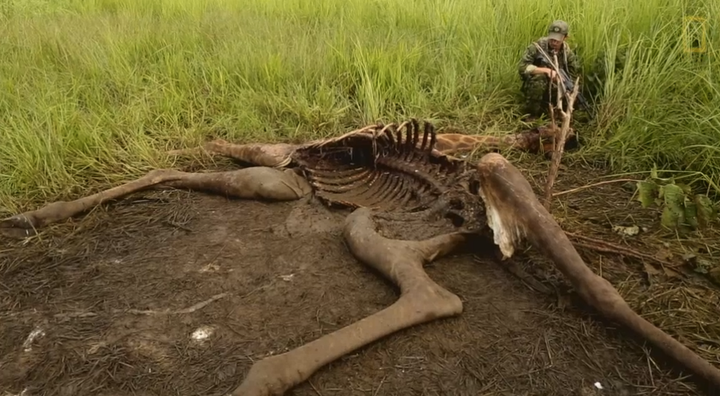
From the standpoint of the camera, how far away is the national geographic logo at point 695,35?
380 cm

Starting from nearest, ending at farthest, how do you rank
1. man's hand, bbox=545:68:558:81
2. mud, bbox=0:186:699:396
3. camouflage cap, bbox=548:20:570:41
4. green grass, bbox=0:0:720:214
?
mud, bbox=0:186:699:396 → green grass, bbox=0:0:720:214 → man's hand, bbox=545:68:558:81 → camouflage cap, bbox=548:20:570:41

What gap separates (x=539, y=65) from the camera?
164 inches

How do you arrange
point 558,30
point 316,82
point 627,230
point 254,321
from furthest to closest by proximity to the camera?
point 316,82 < point 558,30 < point 627,230 < point 254,321

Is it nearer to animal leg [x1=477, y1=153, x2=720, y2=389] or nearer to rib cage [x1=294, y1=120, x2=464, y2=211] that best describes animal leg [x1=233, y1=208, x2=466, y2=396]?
animal leg [x1=477, y1=153, x2=720, y2=389]

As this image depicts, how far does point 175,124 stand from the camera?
4121 mm

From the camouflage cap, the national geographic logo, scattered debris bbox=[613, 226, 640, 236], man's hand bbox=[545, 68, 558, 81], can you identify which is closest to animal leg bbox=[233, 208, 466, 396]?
scattered debris bbox=[613, 226, 640, 236]

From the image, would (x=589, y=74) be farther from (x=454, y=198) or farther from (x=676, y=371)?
(x=676, y=371)

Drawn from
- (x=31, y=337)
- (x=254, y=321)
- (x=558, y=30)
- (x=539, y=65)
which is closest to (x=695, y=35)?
(x=558, y=30)

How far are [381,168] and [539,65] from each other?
144cm

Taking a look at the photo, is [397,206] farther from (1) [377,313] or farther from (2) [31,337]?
(2) [31,337]

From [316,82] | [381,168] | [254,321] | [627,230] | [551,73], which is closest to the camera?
[254,321]

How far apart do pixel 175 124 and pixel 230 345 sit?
7.34 feet

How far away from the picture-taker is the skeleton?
212 centimetres

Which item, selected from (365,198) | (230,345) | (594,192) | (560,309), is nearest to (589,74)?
(594,192)
